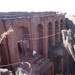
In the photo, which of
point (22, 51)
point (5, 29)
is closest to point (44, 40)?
point (22, 51)

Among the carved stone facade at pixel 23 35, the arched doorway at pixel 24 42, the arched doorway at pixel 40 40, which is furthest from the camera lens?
the arched doorway at pixel 40 40

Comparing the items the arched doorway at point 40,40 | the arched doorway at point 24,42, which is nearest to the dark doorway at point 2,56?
the arched doorway at point 24,42

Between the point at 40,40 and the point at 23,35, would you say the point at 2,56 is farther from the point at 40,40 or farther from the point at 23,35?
the point at 40,40

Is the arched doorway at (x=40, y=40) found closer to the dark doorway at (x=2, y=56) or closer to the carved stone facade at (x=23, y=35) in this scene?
the carved stone facade at (x=23, y=35)

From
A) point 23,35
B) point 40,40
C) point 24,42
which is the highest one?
point 23,35

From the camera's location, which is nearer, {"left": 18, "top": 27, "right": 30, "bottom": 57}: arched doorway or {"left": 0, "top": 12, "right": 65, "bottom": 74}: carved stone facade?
{"left": 0, "top": 12, "right": 65, "bottom": 74}: carved stone facade

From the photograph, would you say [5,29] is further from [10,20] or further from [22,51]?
[22,51]

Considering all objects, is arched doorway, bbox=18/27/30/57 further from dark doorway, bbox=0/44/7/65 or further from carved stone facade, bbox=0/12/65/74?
dark doorway, bbox=0/44/7/65

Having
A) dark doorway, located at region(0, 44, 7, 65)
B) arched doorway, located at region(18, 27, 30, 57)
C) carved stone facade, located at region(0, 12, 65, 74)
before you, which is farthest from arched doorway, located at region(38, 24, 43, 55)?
dark doorway, located at region(0, 44, 7, 65)

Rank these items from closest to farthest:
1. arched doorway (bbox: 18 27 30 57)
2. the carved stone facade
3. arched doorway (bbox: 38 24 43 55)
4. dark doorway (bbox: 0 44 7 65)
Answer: dark doorway (bbox: 0 44 7 65)
the carved stone facade
arched doorway (bbox: 18 27 30 57)
arched doorway (bbox: 38 24 43 55)

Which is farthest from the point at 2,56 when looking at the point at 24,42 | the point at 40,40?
the point at 40,40

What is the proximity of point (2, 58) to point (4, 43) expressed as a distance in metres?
1.24

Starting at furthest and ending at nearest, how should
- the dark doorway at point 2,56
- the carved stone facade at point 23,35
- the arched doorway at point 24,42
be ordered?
the arched doorway at point 24,42
the carved stone facade at point 23,35
the dark doorway at point 2,56

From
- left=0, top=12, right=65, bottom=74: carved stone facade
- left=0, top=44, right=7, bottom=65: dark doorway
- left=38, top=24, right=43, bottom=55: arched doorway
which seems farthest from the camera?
left=38, top=24, right=43, bottom=55: arched doorway
